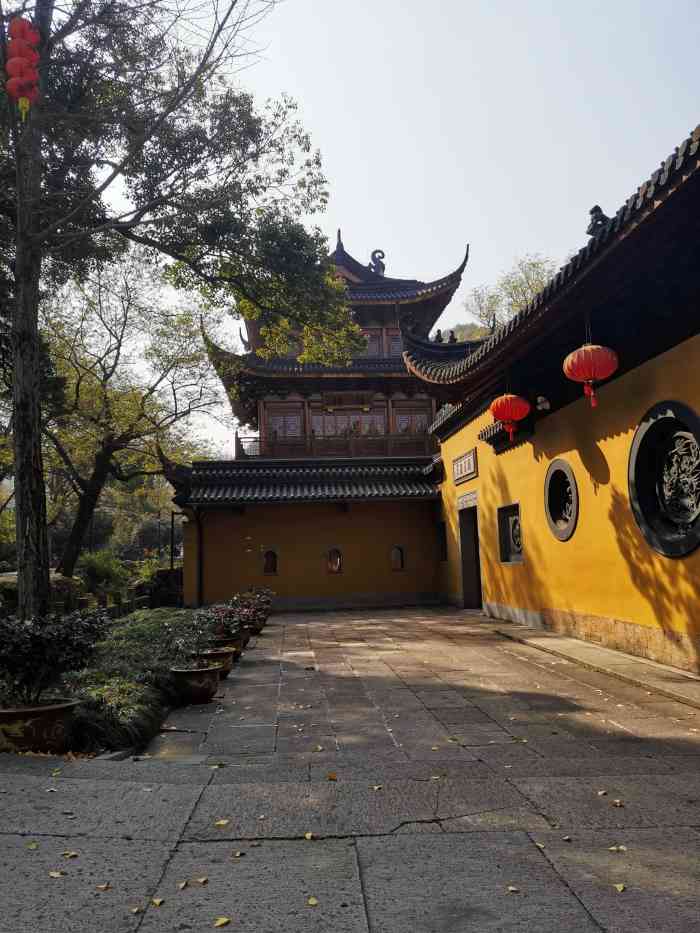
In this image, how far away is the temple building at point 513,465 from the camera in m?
5.92

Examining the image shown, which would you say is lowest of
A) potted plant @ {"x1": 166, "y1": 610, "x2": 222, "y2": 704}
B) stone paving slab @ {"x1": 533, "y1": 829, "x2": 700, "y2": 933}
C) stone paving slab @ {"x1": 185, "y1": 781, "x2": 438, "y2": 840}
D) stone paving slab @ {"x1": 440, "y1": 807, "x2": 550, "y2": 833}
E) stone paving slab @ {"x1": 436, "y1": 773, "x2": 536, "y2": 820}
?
stone paving slab @ {"x1": 533, "y1": 829, "x2": 700, "y2": 933}

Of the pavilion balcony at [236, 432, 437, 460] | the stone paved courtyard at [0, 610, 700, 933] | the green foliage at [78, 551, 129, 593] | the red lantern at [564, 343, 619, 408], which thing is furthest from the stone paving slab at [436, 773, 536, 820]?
the green foliage at [78, 551, 129, 593]

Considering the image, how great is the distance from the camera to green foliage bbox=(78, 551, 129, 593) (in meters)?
19.5

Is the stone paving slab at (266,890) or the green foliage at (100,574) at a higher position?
the green foliage at (100,574)

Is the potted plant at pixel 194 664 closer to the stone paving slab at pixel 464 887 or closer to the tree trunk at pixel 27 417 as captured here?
the tree trunk at pixel 27 417

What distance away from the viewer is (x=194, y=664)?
6.18 meters

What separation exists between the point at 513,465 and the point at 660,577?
13.9 ft

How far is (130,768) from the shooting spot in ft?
12.1

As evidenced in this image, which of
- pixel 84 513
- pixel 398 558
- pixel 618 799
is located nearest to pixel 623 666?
pixel 618 799

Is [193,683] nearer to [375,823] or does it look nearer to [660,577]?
[375,823]

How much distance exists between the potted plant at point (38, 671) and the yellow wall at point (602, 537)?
4.95 m

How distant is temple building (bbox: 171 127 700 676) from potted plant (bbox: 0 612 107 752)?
466cm

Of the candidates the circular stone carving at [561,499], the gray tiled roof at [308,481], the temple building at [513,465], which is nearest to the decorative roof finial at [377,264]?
the temple building at [513,465]

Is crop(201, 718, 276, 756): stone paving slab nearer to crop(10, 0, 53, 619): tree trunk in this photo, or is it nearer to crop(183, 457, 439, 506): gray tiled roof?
crop(10, 0, 53, 619): tree trunk
